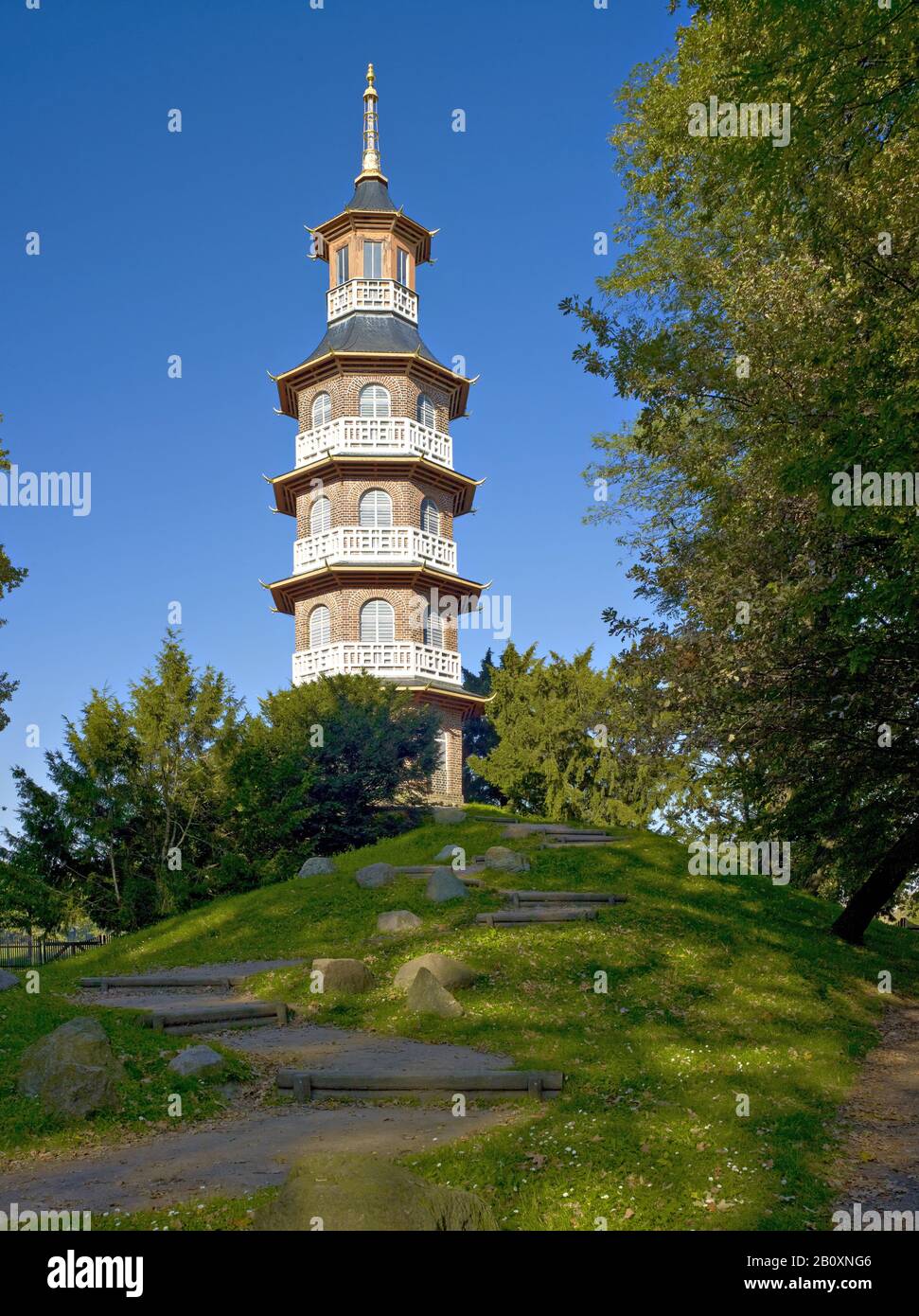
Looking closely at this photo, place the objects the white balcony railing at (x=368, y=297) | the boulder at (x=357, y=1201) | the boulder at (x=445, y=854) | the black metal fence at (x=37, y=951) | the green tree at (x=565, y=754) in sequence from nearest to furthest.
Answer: the boulder at (x=357, y=1201)
the black metal fence at (x=37, y=951)
the boulder at (x=445, y=854)
the green tree at (x=565, y=754)
the white balcony railing at (x=368, y=297)

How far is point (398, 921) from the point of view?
19203 millimetres

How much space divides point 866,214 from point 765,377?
224 centimetres

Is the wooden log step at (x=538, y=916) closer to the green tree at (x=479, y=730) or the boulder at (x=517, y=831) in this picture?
the boulder at (x=517, y=831)

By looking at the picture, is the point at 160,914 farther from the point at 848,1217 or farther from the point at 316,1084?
the point at 848,1217

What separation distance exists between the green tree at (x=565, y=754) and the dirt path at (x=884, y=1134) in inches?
777

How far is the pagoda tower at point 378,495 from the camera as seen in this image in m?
36.9

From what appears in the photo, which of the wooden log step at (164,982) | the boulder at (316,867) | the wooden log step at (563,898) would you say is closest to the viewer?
the wooden log step at (164,982)

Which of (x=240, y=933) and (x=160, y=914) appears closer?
(x=240, y=933)

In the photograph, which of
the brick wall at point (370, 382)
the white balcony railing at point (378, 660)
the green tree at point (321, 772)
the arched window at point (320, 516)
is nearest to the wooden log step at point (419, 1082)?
the green tree at point (321, 772)

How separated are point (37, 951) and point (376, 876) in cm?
824

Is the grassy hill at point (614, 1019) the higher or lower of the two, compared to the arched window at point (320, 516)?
lower

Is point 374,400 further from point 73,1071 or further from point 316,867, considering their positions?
point 73,1071
